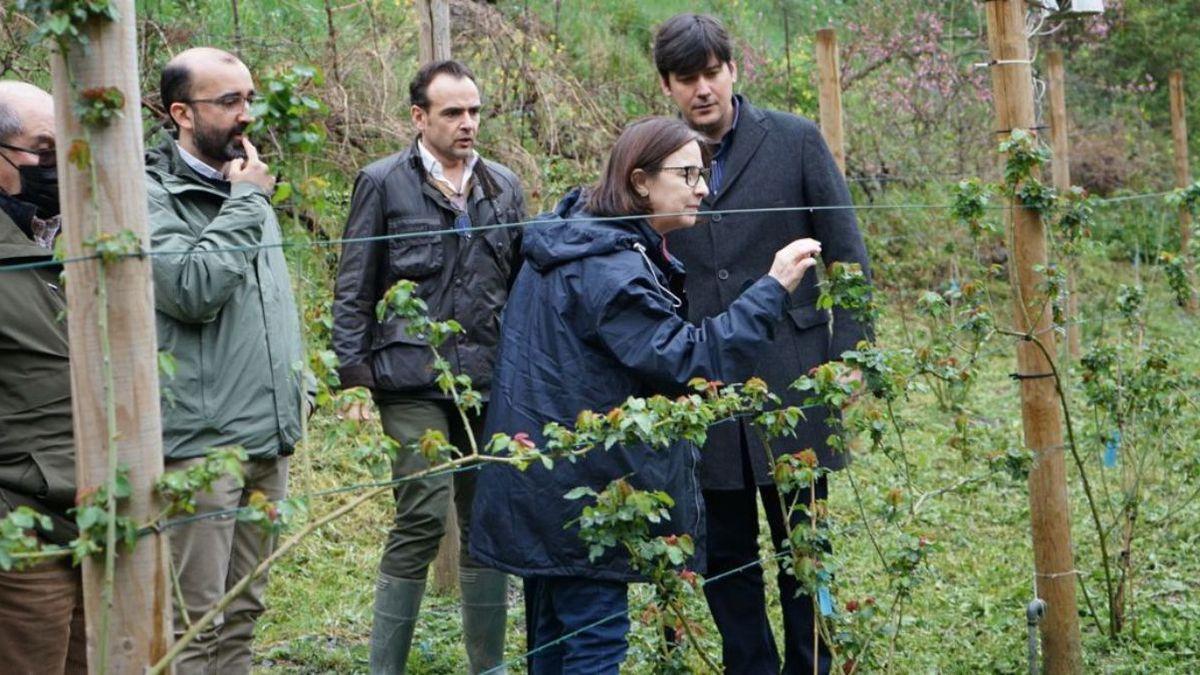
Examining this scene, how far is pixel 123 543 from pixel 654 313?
142 centimetres

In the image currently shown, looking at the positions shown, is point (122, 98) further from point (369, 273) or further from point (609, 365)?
point (369, 273)

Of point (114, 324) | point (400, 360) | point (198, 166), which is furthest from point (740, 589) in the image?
point (114, 324)

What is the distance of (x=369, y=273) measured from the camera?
4.48 metres

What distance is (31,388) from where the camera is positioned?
11.0ft

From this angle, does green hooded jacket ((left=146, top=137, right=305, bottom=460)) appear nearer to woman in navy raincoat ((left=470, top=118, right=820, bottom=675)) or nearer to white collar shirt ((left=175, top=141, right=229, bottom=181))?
white collar shirt ((left=175, top=141, right=229, bottom=181))

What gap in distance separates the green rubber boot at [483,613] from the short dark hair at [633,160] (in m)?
1.49

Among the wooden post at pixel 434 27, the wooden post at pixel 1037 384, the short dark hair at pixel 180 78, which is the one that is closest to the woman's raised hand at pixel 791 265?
the wooden post at pixel 1037 384

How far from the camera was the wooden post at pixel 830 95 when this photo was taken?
305 inches

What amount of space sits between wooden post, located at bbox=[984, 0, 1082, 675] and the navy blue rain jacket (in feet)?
4.23

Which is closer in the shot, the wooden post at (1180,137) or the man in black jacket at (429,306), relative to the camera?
the man in black jacket at (429,306)

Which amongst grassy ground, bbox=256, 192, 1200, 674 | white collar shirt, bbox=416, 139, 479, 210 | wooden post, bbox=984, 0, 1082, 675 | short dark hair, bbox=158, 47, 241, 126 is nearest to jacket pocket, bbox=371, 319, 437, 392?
grassy ground, bbox=256, 192, 1200, 674

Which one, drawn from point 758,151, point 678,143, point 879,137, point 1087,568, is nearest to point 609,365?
point 678,143

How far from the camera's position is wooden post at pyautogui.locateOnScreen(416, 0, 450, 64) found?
5.51 m

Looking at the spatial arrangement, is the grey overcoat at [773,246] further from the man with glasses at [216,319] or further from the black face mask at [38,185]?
the black face mask at [38,185]
